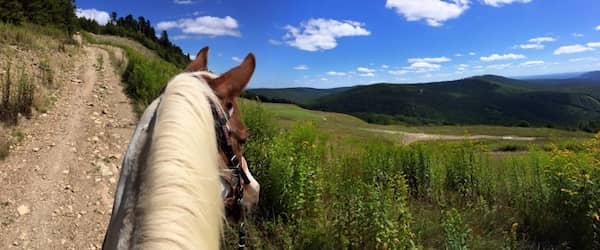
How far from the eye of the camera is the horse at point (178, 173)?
109 cm

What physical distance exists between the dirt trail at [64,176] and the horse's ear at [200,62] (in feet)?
12.8

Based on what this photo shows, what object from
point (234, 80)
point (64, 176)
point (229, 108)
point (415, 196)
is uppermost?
point (234, 80)

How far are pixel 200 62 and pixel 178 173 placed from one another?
3.38ft

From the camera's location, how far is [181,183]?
1.14 metres

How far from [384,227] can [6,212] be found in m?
4.47

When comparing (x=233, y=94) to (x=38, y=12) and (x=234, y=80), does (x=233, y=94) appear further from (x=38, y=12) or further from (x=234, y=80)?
(x=38, y=12)

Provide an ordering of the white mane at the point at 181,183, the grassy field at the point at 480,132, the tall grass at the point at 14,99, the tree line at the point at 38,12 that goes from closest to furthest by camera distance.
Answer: the white mane at the point at 181,183 < the tall grass at the point at 14,99 < the tree line at the point at 38,12 < the grassy field at the point at 480,132

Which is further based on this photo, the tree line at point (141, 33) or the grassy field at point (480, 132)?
the tree line at point (141, 33)

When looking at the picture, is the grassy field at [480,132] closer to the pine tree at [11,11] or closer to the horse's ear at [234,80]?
the pine tree at [11,11]

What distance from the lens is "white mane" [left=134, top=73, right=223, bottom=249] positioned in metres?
1.07

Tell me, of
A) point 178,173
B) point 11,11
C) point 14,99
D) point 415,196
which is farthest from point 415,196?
point 11,11

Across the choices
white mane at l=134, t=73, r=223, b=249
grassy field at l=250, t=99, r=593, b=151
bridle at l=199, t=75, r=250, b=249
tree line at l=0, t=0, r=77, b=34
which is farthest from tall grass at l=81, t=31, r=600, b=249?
tree line at l=0, t=0, r=77, b=34

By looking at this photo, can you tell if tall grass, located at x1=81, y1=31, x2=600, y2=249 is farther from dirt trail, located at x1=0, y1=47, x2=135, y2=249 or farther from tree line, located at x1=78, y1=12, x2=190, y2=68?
tree line, located at x1=78, y1=12, x2=190, y2=68

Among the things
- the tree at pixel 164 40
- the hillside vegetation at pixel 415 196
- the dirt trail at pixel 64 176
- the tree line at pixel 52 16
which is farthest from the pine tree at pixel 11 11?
the tree at pixel 164 40
